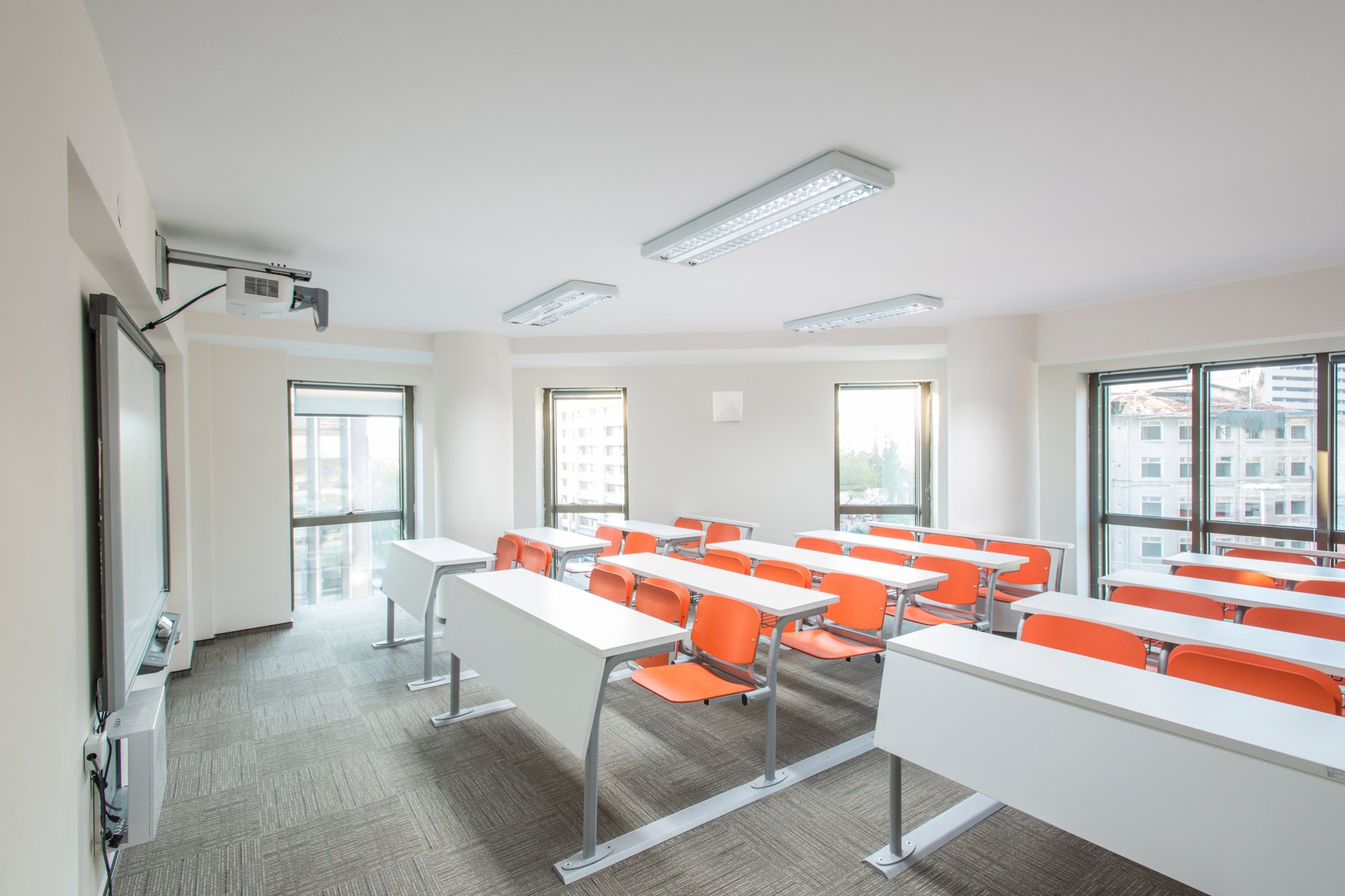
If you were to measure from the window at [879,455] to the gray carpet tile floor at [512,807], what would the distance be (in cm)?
315

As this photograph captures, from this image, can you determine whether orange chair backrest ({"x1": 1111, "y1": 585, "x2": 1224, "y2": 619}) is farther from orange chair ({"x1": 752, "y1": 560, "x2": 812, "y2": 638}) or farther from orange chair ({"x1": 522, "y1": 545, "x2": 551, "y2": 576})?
orange chair ({"x1": 522, "y1": 545, "x2": 551, "y2": 576})

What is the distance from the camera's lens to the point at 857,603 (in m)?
3.71

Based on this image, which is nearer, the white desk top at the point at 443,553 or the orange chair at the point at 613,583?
the orange chair at the point at 613,583

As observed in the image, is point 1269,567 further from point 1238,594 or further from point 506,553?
point 506,553

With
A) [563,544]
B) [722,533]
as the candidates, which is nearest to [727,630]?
[563,544]

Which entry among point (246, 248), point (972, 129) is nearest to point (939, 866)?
point (972, 129)

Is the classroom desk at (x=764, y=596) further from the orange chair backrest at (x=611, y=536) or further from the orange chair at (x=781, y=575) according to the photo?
the orange chair backrest at (x=611, y=536)

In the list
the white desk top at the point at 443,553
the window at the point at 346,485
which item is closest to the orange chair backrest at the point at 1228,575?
the white desk top at the point at 443,553

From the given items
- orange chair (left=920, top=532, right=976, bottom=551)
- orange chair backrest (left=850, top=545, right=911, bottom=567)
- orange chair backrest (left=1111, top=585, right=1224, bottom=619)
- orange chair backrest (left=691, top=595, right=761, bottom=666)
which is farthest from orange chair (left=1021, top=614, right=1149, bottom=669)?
orange chair (left=920, top=532, right=976, bottom=551)

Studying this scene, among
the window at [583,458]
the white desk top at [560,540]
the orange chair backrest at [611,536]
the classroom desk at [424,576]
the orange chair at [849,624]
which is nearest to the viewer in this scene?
the orange chair at [849,624]

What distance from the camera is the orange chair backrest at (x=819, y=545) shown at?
5.32m

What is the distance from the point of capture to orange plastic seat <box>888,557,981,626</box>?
14.0 feet

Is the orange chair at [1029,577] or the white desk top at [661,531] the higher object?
the white desk top at [661,531]

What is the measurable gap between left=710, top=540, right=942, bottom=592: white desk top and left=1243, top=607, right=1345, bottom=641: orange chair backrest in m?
0.36
